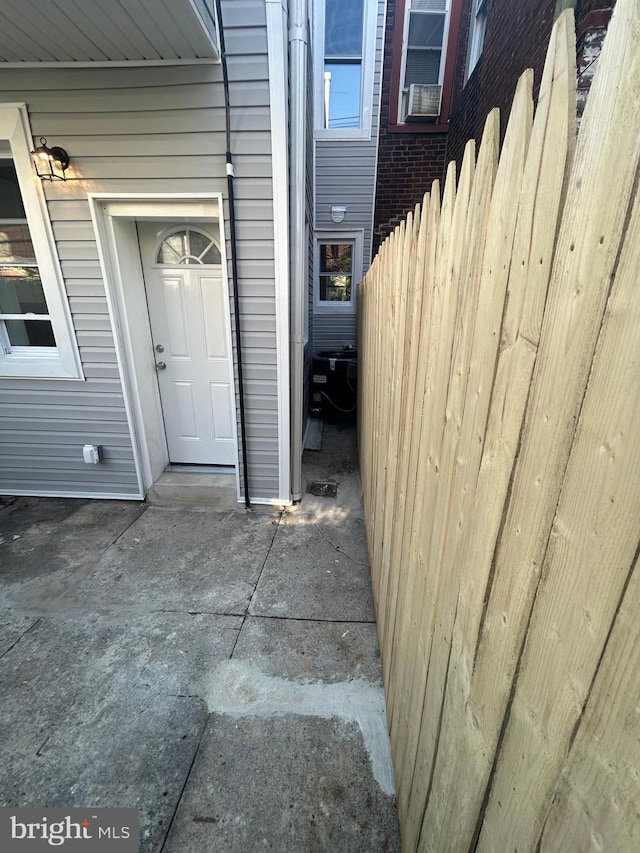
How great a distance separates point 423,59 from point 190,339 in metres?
5.79

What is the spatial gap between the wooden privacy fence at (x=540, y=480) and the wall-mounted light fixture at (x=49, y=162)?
3019 millimetres

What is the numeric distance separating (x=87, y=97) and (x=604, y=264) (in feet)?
11.5

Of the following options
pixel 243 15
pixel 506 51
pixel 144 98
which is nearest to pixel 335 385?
pixel 144 98

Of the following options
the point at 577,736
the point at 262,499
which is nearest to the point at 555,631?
the point at 577,736

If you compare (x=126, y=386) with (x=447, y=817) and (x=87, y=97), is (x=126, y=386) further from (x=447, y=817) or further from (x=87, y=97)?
(x=447, y=817)

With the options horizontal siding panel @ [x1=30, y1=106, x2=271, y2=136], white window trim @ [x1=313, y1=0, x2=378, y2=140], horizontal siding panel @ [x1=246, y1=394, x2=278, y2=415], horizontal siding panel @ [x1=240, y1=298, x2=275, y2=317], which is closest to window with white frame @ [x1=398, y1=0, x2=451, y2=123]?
white window trim @ [x1=313, y1=0, x2=378, y2=140]

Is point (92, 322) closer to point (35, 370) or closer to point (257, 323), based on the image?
point (35, 370)

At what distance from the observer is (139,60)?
94.0 inches

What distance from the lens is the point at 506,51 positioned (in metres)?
3.67

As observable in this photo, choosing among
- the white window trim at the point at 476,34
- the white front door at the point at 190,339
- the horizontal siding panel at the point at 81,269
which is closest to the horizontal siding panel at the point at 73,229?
the horizontal siding panel at the point at 81,269

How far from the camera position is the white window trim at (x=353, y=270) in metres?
5.79

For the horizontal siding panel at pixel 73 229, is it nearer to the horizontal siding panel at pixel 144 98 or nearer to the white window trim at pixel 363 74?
the horizontal siding panel at pixel 144 98

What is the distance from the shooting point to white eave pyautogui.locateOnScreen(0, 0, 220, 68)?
6.30 feet

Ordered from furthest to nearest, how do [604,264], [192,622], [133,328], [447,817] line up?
[133,328] → [192,622] → [447,817] → [604,264]
